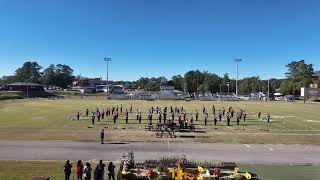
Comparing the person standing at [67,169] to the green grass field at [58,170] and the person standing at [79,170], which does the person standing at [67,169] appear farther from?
the green grass field at [58,170]

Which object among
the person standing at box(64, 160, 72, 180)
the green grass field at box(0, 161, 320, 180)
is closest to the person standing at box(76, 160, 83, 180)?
the person standing at box(64, 160, 72, 180)

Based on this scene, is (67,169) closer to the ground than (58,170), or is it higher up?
higher up

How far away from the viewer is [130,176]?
74.9 ft

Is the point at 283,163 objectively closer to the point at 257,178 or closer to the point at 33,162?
the point at 257,178

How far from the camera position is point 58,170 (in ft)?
86.6

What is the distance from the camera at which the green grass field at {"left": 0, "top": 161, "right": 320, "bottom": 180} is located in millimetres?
25094

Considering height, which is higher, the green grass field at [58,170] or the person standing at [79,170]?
the person standing at [79,170]

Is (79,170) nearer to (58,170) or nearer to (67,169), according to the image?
(67,169)

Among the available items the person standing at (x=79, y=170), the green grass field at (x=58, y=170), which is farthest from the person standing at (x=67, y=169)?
the green grass field at (x=58, y=170)

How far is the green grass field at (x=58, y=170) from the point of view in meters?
25.1

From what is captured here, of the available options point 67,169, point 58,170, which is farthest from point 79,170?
point 58,170

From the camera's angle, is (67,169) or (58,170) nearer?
(67,169)

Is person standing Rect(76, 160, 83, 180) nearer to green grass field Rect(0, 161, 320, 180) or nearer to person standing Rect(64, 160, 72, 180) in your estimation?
person standing Rect(64, 160, 72, 180)

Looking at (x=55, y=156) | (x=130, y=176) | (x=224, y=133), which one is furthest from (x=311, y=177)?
(x=224, y=133)
